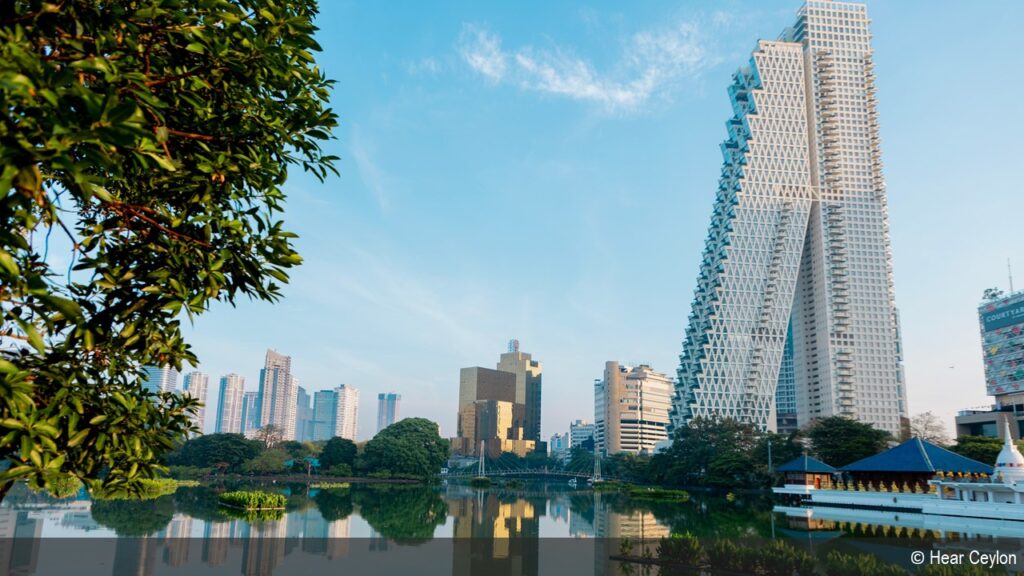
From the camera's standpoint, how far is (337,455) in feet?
307

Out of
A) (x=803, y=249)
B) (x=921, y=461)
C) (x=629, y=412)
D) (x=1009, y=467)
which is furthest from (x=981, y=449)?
(x=629, y=412)

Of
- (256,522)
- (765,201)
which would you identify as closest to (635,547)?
(256,522)

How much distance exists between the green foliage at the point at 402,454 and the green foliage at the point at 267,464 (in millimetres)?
11283

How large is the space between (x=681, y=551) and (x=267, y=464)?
74899 millimetres

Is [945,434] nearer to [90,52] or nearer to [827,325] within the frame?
[827,325]

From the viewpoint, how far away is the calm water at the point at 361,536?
19.9 metres

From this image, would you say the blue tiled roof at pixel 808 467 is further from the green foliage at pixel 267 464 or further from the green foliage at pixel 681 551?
the green foliage at pixel 267 464

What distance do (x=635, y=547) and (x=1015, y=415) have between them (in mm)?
91067

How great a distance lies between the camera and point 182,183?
21.1ft

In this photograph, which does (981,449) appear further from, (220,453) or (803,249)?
(220,453)

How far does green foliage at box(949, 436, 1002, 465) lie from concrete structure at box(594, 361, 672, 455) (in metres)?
124

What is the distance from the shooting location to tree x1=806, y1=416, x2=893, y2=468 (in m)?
63.8

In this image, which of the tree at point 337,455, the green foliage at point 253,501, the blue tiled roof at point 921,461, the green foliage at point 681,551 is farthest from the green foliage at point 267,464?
the green foliage at point 681,551

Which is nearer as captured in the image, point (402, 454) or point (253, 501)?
point (253, 501)
